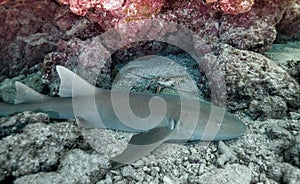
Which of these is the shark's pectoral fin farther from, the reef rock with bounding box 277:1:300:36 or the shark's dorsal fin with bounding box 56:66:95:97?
the reef rock with bounding box 277:1:300:36

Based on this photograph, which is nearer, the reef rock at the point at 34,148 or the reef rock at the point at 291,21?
the reef rock at the point at 34,148

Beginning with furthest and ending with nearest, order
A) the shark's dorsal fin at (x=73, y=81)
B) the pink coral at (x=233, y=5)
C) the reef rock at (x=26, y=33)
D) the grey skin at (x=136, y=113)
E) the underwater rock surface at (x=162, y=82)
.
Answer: the reef rock at (x=26, y=33), the pink coral at (x=233, y=5), the shark's dorsal fin at (x=73, y=81), the grey skin at (x=136, y=113), the underwater rock surface at (x=162, y=82)

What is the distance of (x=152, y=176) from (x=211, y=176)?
353 mm

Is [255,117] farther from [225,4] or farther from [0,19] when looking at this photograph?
[0,19]

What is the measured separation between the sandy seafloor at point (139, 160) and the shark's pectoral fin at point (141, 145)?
5 centimetres

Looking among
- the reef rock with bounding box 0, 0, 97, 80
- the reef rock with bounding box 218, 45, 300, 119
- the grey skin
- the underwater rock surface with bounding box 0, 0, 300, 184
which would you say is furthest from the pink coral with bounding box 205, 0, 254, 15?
the reef rock with bounding box 0, 0, 97, 80

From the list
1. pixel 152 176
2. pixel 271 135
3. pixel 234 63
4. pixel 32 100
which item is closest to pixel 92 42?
pixel 32 100

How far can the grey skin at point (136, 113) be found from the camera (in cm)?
212

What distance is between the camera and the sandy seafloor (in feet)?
5.78

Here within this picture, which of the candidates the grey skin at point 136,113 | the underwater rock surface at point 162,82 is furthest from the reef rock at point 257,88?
the grey skin at point 136,113

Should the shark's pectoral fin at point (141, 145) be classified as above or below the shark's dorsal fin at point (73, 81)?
below

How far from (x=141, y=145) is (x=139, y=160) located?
0.09 metres

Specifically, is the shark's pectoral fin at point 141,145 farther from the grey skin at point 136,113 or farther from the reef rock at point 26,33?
the reef rock at point 26,33

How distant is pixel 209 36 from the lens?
2949mm
